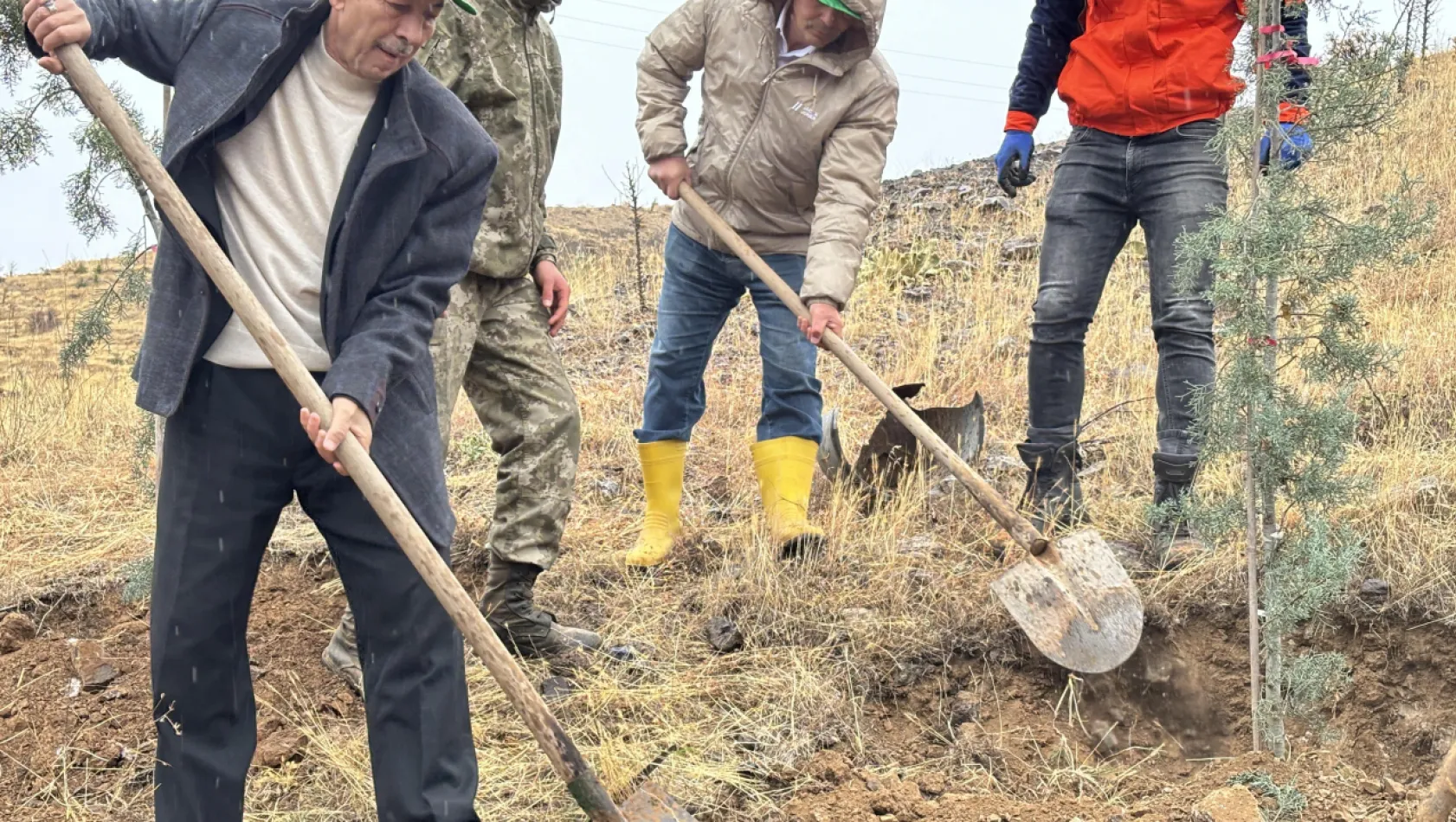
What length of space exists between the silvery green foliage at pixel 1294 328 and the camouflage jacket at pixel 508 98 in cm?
182

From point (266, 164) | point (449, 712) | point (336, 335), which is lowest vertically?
point (449, 712)

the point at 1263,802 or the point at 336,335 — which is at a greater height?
the point at 336,335

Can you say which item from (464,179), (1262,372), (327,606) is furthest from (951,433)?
(464,179)

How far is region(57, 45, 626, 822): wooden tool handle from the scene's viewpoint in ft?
6.69

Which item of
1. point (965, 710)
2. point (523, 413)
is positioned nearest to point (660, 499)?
point (523, 413)

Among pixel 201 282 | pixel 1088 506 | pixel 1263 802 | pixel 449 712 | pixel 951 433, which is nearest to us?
pixel 201 282

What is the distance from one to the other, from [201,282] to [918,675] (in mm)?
2486

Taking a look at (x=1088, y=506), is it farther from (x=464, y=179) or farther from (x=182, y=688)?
(x=182, y=688)

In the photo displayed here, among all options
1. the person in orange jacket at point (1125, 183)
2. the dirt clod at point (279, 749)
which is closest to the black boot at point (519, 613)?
the dirt clod at point (279, 749)

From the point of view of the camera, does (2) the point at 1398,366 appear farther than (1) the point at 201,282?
Yes

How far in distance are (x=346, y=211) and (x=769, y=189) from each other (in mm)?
2104

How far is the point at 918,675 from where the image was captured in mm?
3746

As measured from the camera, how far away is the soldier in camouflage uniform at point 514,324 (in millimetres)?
3223

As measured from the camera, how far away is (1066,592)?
346 centimetres
